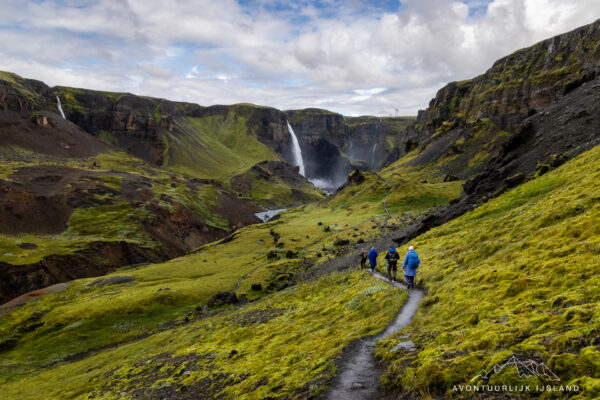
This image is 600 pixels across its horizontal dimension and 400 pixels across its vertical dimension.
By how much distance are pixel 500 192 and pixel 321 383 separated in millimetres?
40454

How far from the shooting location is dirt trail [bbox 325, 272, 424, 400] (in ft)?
33.5

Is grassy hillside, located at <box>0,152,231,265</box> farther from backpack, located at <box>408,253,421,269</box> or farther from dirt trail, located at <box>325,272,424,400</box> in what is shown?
dirt trail, located at <box>325,272,424,400</box>

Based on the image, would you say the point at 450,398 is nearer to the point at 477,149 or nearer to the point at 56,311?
the point at 56,311

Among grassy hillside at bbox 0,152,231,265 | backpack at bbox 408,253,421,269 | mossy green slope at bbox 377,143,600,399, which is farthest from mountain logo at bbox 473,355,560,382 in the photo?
grassy hillside at bbox 0,152,231,265

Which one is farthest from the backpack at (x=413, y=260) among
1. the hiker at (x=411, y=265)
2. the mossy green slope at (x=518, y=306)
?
the mossy green slope at (x=518, y=306)

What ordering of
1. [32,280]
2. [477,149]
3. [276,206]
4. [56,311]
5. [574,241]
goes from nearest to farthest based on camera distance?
1. [574,241]
2. [56,311]
3. [32,280]
4. [477,149]
5. [276,206]

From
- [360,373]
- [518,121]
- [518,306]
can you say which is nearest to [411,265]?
[518,306]

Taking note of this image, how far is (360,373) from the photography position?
37.6 feet

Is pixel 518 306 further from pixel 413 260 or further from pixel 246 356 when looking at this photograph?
pixel 246 356

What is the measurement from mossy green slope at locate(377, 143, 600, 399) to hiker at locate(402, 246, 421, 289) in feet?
3.35

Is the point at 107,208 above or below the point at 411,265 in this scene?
below

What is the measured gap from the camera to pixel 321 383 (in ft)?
36.6

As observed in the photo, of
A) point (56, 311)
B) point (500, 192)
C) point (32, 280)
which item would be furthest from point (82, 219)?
point (500, 192)

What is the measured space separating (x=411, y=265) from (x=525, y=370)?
553 inches
